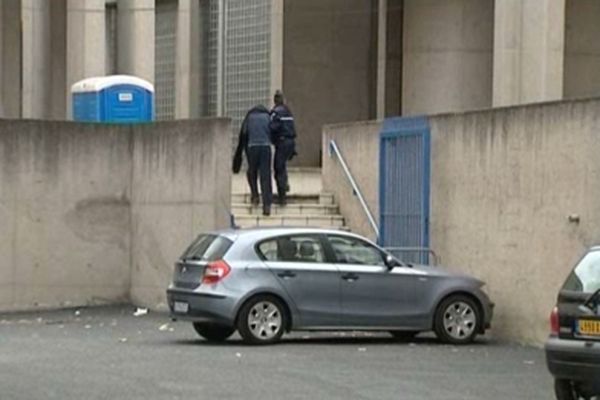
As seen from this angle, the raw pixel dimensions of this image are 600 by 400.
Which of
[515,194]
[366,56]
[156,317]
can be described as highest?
[366,56]

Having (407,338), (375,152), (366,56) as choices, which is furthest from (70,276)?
(366,56)

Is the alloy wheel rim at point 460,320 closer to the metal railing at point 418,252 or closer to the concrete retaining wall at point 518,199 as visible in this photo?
the concrete retaining wall at point 518,199

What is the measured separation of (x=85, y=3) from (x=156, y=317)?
45.0 feet

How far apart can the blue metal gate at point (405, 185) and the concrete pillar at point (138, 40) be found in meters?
14.1

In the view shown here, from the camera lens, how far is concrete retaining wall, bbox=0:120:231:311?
91.6ft

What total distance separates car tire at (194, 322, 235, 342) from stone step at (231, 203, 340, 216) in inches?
233

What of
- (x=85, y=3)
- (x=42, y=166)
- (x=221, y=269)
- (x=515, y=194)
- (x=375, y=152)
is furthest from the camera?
(x=85, y=3)

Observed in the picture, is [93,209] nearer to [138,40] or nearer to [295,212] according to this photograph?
[295,212]

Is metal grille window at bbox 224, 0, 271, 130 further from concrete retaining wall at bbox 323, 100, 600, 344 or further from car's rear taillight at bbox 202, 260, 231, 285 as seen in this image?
car's rear taillight at bbox 202, 260, 231, 285

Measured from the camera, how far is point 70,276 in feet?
93.6

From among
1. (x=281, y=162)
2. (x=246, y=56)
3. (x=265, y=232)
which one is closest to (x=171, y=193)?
(x=281, y=162)

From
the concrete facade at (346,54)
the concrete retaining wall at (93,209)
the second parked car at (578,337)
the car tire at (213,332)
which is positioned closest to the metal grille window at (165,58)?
the concrete facade at (346,54)

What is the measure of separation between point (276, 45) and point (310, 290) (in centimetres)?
1879

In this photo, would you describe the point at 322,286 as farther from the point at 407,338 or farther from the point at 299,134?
A: the point at 299,134
